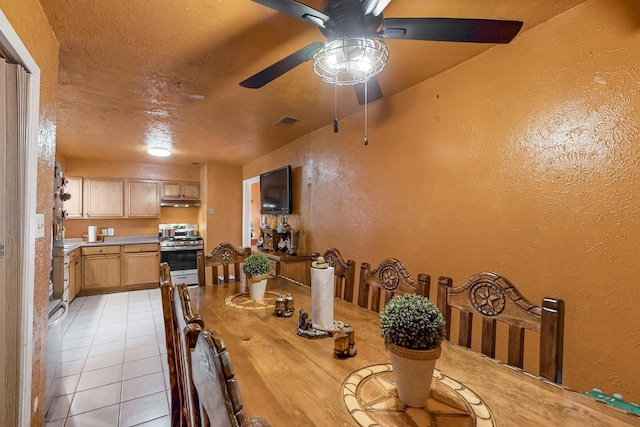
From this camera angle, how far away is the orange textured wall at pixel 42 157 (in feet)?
4.66

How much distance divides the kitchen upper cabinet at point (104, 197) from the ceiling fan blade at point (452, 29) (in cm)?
581

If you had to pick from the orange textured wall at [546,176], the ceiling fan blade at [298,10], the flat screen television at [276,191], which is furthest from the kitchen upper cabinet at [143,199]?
the ceiling fan blade at [298,10]

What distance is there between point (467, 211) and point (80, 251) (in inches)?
222

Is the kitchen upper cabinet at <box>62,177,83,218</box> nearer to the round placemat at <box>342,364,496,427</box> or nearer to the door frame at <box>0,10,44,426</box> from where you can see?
the door frame at <box>0,10,44,426</box>

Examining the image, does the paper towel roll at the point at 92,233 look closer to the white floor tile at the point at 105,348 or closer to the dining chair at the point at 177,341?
the white floor tile at the point at 105,348

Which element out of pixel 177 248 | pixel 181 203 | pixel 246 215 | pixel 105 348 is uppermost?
pixel 181 203

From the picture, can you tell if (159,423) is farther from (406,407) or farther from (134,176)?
(134,176)

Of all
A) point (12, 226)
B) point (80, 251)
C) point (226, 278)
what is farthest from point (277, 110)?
point (80, 251)

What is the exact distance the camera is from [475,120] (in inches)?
76.5

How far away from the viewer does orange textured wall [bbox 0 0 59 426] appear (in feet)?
4.66

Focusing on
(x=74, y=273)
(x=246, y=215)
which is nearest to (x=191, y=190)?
(x=246, y=215)

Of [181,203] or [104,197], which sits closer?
[104,197]

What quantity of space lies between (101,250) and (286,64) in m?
5.12

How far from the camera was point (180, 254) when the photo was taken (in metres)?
5.47
